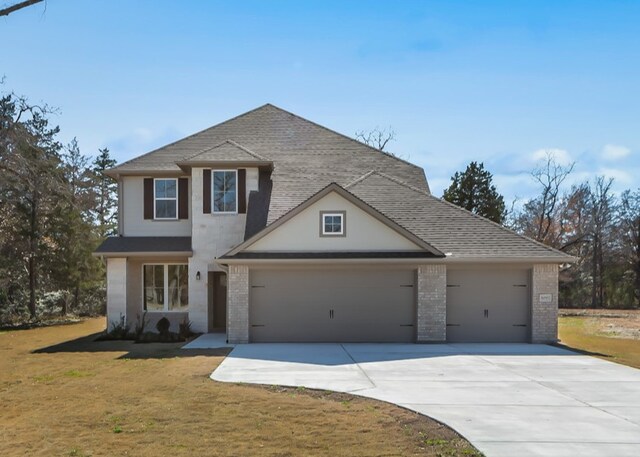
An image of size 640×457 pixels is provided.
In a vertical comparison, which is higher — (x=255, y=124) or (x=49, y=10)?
(x=255, y=124)

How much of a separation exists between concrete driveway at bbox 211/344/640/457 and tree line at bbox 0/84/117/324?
44.0 ft

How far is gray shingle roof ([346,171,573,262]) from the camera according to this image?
55.2 feet

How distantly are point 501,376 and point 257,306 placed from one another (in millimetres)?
7549

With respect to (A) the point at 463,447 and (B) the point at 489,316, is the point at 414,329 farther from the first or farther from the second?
(A) the point at 463,447

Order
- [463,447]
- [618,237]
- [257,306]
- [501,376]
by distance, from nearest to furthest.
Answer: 1. [463,447]
2. [501,376]
3. [257,306]
4. [618,237]

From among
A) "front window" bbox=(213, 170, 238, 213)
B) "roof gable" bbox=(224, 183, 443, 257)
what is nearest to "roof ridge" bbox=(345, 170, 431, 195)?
"roof gable" bbox=(224, 183, 443, 257)

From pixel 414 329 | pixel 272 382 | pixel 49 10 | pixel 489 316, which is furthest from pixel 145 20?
pixel 489 316

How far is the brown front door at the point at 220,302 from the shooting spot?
66.2 ft

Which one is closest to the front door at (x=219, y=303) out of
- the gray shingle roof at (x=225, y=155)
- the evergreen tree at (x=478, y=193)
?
the gray shingle roof at (x=225, y=155)

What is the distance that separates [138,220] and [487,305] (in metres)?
12.2

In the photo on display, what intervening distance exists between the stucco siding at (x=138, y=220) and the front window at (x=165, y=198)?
0.36m

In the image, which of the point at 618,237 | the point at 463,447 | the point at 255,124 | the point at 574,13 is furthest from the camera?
the point at 618,237

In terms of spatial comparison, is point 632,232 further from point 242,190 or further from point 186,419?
point 186,419

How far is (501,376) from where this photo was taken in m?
11.3
